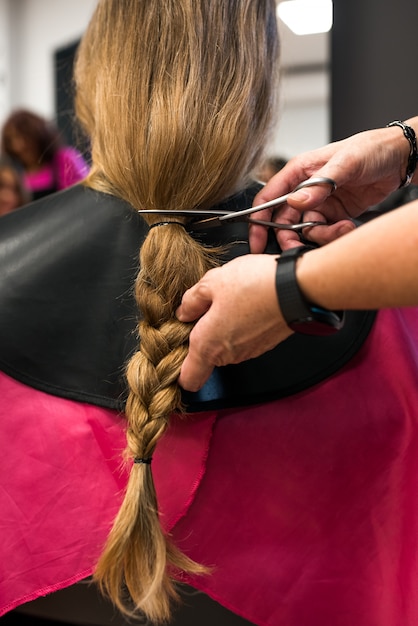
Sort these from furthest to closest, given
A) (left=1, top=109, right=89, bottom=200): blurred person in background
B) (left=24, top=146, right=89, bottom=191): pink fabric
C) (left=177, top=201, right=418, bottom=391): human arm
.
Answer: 1. (left=1, top=109, right=89, bottom=200): blurred person in background
2. (left=24, top=146, right=89, bottom=191): pink fabric
3. (left=177, top=201, right=418, bottom=391): human arm

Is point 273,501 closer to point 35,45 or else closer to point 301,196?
point 301,196

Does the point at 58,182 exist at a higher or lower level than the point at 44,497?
higher

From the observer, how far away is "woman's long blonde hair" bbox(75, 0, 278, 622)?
74 centimetres

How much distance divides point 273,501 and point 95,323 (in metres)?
0.32

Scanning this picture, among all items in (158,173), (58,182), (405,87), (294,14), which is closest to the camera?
(158,173)

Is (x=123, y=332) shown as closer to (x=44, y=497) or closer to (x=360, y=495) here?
(x=44, y=497)

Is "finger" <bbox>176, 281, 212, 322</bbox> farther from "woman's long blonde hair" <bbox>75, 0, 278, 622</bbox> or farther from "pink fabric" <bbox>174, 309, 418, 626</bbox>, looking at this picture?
"pink fabric" <bbox>174, 309, 418, 626</bbox>

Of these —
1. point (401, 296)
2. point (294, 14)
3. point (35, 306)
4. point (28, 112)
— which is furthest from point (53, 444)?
point (28, 112)

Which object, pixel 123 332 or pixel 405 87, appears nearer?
pixel 123 332

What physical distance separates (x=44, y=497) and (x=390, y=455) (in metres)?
0.44

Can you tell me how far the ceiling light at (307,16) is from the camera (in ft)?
6.36

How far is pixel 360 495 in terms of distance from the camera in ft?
2.63

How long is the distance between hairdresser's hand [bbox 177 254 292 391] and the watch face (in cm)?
2

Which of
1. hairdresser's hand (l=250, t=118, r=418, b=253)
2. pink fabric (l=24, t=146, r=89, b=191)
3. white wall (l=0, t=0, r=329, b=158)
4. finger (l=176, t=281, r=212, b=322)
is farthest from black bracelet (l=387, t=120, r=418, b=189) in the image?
white wall (l=0, t=0, r=329, b=158)
